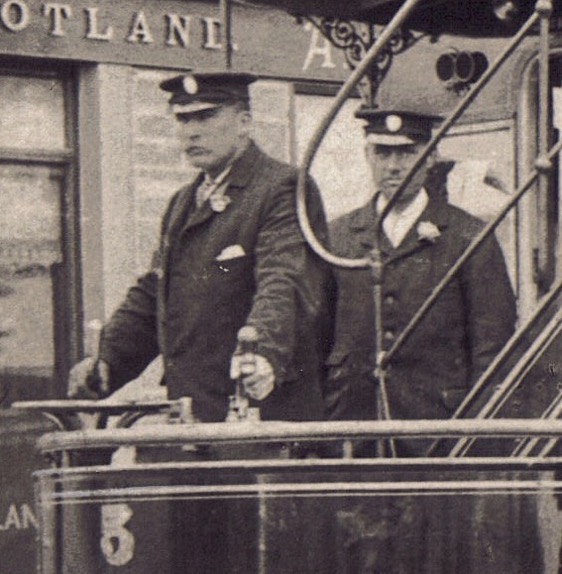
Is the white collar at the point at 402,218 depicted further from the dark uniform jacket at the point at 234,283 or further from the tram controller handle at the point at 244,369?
the tram controller handle at the point at 244,369

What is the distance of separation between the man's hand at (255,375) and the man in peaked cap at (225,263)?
0.54ft

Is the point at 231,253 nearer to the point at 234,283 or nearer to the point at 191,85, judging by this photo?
the point at 234,283

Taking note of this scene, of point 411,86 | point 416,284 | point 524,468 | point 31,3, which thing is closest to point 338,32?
point 411,86

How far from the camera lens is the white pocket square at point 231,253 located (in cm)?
553

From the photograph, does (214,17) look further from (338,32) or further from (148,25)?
(338,32)

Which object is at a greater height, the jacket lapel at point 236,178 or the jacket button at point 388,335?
the jacket lapel at point 236,178

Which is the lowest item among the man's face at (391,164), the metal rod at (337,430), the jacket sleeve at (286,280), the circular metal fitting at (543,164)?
the metal rod at (337,430)

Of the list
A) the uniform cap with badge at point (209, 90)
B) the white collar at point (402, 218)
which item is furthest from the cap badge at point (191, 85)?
the white collar at point (402, 218)

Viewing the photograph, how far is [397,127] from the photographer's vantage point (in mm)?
5797

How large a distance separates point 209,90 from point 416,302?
0.90m

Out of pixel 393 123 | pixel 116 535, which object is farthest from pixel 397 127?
pixel 116 535

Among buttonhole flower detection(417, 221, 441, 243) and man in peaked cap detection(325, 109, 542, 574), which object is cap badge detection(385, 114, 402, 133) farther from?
buttonhole flower detection(417, 221, 441, 243)

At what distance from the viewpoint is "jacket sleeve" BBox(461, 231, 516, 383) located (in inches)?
223

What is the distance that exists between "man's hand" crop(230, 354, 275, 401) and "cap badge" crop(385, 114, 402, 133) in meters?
0.92
